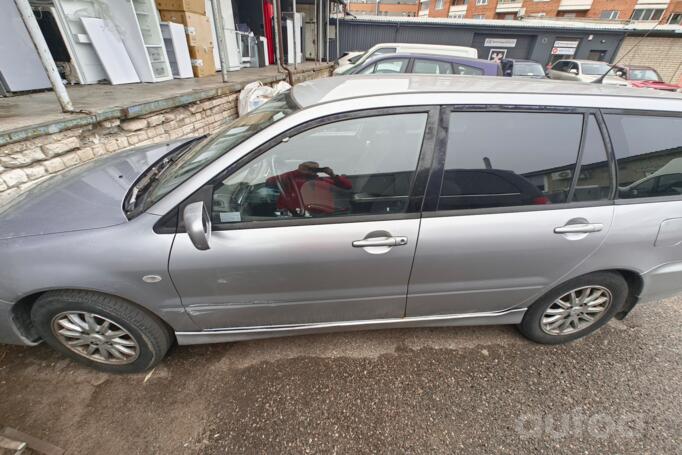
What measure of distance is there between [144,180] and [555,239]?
8.15 ft

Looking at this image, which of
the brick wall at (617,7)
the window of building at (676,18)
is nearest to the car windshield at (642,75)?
the brick wall at (617,7)

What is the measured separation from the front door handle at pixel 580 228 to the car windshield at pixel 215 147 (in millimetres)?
1583

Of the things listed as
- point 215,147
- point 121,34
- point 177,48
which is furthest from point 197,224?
point 177,48

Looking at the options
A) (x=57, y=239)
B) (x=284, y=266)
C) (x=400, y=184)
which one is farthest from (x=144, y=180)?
(x=400, y=184)

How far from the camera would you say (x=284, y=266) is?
5.20ft

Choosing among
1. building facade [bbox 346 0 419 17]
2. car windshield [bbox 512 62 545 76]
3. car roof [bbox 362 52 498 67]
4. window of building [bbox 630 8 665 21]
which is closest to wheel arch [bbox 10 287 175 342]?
car roof [bbox 362 52 498 67]

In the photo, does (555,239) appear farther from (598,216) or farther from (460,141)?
(460,141)

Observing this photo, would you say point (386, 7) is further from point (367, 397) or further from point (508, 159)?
point (367, 397)

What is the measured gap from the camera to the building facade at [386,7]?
157 ft

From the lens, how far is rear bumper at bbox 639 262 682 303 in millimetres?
1909

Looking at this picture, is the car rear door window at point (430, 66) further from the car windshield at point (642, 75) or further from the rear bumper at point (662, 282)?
the car windshield at point (642, 75)

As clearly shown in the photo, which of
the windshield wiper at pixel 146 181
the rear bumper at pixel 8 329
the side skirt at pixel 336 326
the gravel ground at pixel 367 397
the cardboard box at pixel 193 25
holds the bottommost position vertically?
Answer: the gravel ground at pixel 367 397

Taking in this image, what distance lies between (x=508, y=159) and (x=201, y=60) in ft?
23.3

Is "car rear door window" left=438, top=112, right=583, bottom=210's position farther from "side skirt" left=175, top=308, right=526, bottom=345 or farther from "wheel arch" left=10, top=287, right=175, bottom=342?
"wheel arch" left=10, top=287, right=175, bottom=342
